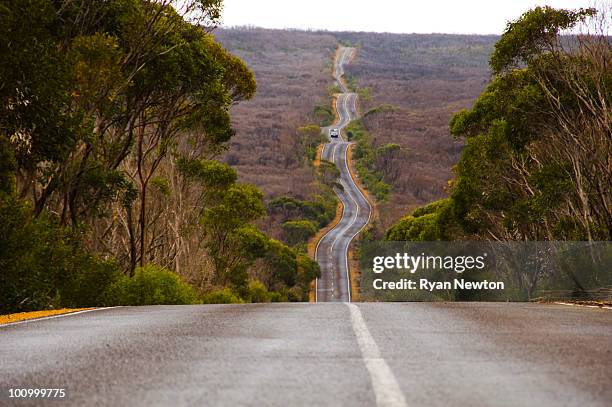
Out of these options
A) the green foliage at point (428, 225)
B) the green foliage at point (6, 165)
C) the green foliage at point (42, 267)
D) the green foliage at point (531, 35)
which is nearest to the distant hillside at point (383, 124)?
the green foliage at point (428, 225)

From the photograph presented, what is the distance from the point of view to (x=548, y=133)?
30297 mm

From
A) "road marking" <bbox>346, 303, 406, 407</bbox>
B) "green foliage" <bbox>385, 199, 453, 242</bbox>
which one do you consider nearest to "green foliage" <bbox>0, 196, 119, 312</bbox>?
"road marking" <bbox>346, 303, 406, 407</bbox>

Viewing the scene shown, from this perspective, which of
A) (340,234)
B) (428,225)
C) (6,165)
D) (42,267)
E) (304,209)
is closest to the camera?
(6,165)

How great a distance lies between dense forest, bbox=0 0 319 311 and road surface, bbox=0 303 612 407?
7332 mm

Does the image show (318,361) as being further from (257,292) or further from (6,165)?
(257,292)

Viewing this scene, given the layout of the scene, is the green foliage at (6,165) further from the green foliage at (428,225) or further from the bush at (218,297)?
the green foliage at (428,225)

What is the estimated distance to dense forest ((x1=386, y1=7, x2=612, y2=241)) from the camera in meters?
27.8

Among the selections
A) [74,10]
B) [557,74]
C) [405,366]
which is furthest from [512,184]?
[405,366]

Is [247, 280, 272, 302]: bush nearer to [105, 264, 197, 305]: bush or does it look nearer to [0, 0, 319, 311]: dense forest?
[0, 0, 319, 311]: dense forest

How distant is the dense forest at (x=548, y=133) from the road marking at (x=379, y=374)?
1971 centimetres

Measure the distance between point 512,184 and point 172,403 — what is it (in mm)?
31652

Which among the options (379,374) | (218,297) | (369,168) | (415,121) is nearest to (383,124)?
(415,121)

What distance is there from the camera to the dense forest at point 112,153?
1819 centimetres

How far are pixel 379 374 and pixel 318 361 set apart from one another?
0.95 metres
